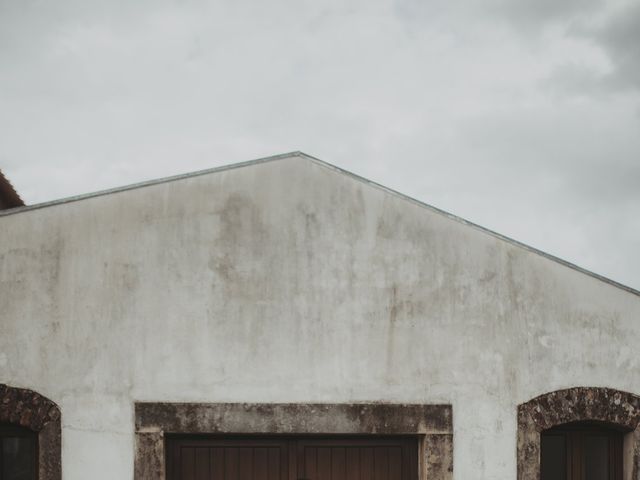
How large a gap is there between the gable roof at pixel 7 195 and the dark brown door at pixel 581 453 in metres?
5.82

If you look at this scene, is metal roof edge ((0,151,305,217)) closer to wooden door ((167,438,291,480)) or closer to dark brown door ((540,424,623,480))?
wooden door ((167,438,291,480))

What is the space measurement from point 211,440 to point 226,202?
1.92m

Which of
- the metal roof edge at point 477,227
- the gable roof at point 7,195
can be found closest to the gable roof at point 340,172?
Answer: the metal roof edge at point 477,227

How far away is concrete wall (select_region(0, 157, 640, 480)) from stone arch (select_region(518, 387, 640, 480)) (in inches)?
3.4

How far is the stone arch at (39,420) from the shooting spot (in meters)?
5.34

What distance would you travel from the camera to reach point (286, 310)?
566 centimetres

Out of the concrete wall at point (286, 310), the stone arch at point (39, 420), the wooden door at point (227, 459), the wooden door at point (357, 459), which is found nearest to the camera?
the stone arch at point (39, 420)

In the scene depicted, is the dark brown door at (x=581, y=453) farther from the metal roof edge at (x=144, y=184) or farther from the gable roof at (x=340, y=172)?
the metal roof edge at (x=144, y=184)

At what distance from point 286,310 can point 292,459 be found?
4.02 feet

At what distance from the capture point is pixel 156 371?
217 inches

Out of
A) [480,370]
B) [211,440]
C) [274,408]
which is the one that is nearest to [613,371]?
[480,370]

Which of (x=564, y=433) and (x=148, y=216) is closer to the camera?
(x=148, y=216)

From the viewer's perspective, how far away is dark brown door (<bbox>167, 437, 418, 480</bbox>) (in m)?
5.68

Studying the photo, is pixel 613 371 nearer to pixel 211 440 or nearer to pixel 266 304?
pixel 266 304
